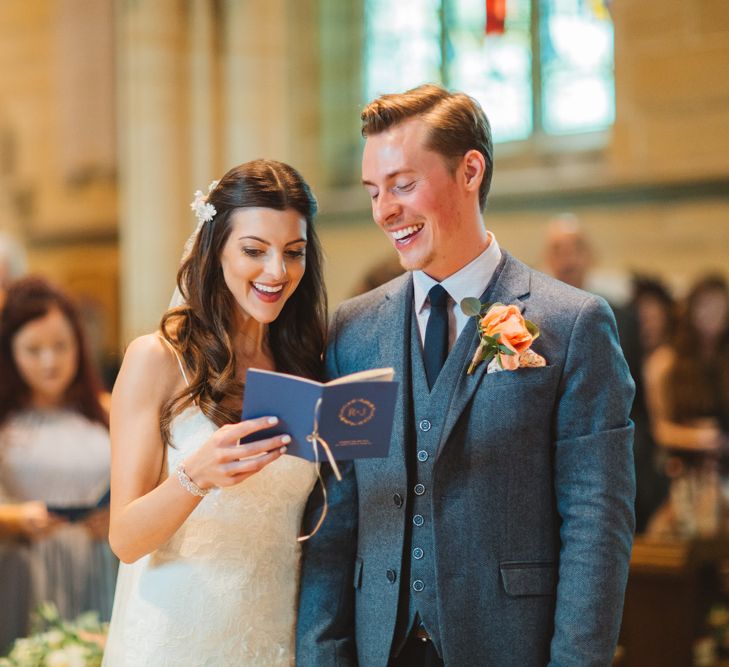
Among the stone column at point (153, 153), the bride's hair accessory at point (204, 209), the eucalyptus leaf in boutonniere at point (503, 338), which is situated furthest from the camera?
the stone column at point (153, 153)

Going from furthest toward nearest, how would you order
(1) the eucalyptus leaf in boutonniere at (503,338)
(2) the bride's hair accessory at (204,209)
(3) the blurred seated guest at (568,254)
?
(3) the blurred seated guest at (568,254) < (2) the bride's hair accessory at (204,209) < (1) the eucalyptus leaf in boutonniere at (503,338)

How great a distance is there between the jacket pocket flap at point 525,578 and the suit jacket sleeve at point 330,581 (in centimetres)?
43

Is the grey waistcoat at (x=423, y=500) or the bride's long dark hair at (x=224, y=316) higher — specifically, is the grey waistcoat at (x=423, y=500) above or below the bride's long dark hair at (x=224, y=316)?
below

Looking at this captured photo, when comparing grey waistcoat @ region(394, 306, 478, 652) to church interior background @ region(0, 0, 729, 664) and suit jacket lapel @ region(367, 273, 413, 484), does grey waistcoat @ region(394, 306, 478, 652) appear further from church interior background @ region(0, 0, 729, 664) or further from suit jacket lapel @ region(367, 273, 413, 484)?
church interior background @ region(0, 0, 729, 664)

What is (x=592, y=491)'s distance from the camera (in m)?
2.32

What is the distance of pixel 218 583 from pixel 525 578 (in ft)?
2.44

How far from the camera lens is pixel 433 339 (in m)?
2.49

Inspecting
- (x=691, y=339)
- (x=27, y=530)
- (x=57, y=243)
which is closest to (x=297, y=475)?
(x=27, y=530)

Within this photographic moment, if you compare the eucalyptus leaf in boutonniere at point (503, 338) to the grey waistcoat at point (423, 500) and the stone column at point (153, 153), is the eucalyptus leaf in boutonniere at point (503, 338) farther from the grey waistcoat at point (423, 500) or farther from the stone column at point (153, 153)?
the stone column at point (153, 153)

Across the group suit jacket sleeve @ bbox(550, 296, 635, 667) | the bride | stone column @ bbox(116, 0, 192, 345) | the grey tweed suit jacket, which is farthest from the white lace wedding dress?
stone column @ bbox(116, 0, 192, 345)

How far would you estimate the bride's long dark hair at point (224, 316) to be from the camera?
256cm

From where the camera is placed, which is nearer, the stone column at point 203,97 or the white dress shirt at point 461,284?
the white dress shirt at point 461,284

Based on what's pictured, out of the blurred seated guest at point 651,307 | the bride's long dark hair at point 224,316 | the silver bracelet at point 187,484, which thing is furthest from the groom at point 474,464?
the blurred seated guest at point 651,307

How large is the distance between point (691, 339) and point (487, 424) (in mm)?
4667
